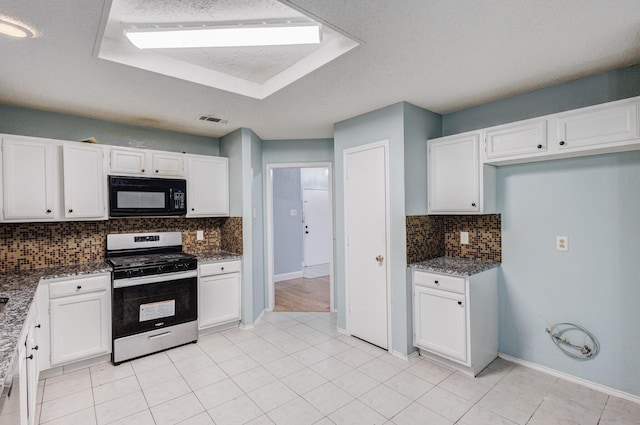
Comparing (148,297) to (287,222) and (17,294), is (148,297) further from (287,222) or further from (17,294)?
(287,222)

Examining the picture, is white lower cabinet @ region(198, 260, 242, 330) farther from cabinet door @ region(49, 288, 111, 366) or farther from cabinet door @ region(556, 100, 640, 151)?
cabinet door @ region(556, 100, 640, 151)

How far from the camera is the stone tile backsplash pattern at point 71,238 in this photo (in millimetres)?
2820

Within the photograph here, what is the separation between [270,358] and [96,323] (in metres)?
1.59

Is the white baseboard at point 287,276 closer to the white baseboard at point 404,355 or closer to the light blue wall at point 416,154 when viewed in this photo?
the white baseboard at point 404,355

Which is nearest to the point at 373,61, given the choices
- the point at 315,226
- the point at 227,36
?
the point at 227,36

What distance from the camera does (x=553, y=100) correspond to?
2559 millimetres

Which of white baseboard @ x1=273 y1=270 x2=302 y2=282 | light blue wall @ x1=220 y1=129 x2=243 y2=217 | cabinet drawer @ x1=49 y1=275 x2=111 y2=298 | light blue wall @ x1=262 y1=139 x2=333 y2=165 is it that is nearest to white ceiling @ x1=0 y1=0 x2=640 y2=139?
light blue wall @ x1=220 y1=129 x2=243 y2=217

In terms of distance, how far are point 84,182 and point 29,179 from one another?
0.38 meters

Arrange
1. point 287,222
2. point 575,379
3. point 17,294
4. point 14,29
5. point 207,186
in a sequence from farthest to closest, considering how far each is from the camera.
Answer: point 287,222 < point 207,186 < point 575,379 < point 17,294 < point 14,29

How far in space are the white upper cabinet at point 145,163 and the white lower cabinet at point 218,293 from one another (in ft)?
3.71

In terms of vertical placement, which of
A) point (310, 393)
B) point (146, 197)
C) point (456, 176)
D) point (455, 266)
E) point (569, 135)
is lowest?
point (310, 393)

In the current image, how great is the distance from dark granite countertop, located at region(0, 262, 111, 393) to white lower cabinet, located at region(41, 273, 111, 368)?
10 cm

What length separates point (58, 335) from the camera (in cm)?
258

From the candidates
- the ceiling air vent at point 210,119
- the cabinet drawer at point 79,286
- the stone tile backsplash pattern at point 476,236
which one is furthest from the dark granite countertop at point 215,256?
the stone tile backsplash pattern at point 476,236
